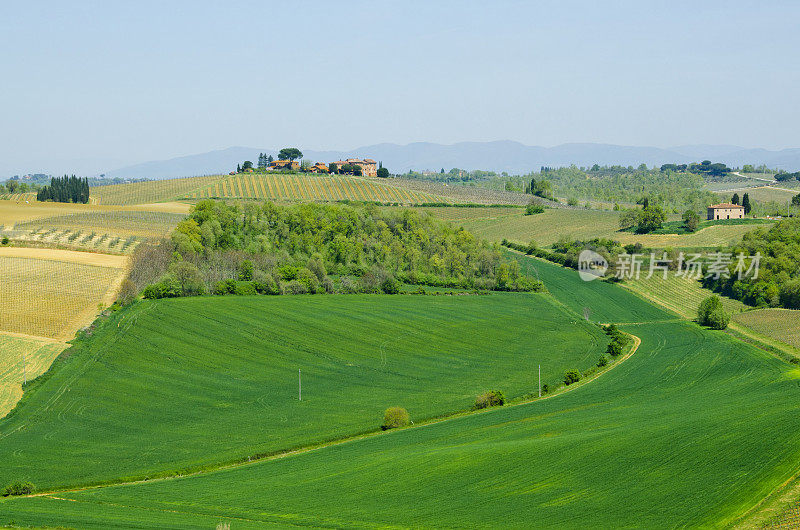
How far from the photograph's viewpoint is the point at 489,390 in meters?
52.8

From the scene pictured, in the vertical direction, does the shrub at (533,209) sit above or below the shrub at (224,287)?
above

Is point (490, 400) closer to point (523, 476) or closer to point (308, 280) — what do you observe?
point (523, 476)

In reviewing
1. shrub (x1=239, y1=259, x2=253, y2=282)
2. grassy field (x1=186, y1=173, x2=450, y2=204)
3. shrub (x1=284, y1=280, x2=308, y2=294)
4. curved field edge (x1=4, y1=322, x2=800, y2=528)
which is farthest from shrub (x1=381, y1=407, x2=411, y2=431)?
grassy field (x1=186, y1=173, x2=450, y2=204)

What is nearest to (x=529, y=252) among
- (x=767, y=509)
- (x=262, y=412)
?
(x=262, y=412)

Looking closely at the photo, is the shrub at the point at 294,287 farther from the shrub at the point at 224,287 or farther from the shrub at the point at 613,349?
the shrub at the point at 613,349

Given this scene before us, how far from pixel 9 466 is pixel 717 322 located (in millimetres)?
59012

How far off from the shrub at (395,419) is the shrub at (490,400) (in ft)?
19.7

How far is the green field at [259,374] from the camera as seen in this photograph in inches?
1619

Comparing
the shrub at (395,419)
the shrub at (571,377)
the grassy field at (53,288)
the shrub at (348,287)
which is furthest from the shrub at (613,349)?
the grassy field at (53,288)

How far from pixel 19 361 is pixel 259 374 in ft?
54.1

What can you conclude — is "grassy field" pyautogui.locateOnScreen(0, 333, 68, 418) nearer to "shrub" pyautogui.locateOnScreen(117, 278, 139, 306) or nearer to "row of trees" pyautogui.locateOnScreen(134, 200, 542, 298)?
"shrub" pyautogui.locateOnScreen(117, 278, 139, 306)

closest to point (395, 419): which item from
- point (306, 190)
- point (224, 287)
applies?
point (224, 287)

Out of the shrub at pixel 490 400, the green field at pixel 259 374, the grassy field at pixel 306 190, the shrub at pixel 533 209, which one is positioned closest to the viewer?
the green field at pixel 259 374

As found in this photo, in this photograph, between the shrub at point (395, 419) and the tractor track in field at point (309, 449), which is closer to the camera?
the tractor track in field at point (309, 449)
